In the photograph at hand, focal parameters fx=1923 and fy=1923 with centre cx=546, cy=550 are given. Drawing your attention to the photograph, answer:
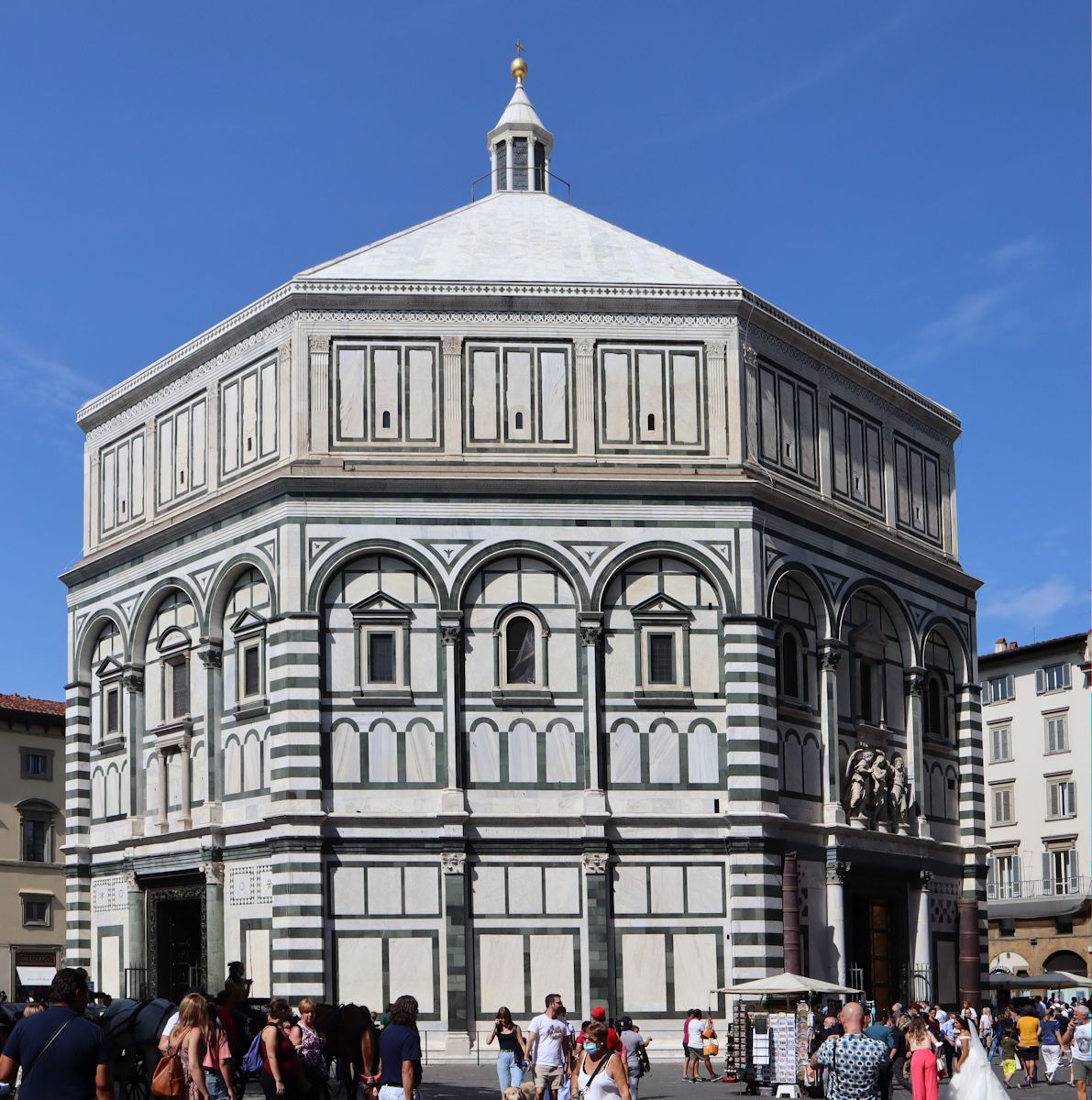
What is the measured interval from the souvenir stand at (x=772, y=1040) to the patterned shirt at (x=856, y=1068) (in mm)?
14802

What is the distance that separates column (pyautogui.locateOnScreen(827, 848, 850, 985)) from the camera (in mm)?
38906

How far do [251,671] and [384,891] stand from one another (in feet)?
17.7

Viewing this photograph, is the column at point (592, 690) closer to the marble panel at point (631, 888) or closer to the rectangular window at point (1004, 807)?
the marble panel at point (631, 888)

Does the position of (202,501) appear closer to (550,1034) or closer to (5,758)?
(550,1034)

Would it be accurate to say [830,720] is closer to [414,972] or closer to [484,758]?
[484,758]

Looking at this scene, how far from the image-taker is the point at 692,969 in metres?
36.7

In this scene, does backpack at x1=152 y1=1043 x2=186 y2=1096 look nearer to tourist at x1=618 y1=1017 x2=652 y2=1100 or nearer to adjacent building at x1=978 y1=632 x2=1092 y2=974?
tourist at x1=618 y1=1017 x2=652 y2=1100

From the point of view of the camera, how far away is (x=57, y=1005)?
1165cm

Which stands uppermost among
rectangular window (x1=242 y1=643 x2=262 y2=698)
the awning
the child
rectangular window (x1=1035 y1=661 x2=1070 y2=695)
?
rectangular window (x1=1035 y1=661 x2=1070 y2=695)

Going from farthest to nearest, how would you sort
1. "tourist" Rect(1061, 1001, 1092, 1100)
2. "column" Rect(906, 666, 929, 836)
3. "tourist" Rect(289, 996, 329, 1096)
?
"column" Rect(906, 666, 929, 836)
"tourist" Rect(1061, 1001, 1092, 1100)
"tourist" Rect(289, 996, 329, 1096)

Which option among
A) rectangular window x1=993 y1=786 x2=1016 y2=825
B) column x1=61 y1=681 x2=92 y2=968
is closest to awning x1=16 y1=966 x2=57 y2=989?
column x1=61 y1=681 x2=92 y2=968

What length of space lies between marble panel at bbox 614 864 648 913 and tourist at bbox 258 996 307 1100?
19.9m

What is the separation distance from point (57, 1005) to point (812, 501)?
1216 inches

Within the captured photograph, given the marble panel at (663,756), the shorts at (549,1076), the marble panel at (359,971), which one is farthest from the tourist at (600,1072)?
the marble panel at (663,756)
